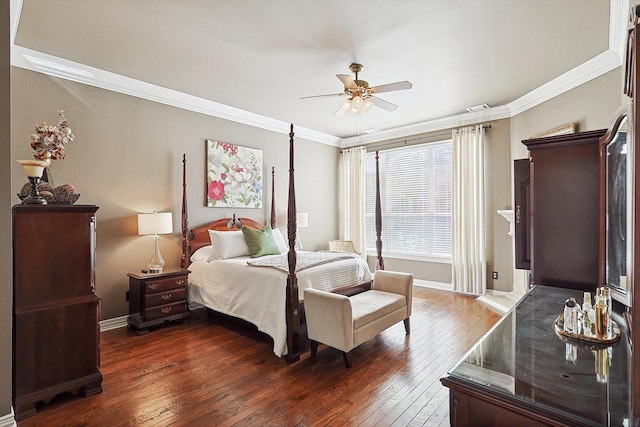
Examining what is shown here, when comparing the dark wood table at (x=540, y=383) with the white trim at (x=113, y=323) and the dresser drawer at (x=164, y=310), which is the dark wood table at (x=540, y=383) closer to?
the dresser drawer at (x=164, y=310)

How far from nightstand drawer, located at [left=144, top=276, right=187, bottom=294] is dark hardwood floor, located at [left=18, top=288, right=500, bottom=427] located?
1.52ft

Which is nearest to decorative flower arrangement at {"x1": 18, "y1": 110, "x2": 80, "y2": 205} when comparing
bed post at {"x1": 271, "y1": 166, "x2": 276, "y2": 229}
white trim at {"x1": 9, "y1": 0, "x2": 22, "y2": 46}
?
white trim at {"x1": 9, "y1": 0, "x2": 22, "y2": 46}

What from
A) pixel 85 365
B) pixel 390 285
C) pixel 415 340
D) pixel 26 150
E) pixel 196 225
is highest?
pixel 26 150

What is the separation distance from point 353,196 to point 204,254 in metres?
3.36

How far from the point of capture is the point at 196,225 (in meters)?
4.42

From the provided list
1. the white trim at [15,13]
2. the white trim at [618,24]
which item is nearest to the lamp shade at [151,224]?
the white trim at [15,13]

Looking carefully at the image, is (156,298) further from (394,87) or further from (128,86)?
(394,87)

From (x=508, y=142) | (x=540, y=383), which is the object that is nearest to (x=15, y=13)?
(x=540, y=383)

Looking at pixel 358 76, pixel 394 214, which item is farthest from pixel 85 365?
pixel 394 214

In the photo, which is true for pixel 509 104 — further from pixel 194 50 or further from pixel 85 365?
pixel 85 365

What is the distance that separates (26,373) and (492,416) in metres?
2.75

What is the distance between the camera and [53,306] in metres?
2.23

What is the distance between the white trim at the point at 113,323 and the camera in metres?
3.58

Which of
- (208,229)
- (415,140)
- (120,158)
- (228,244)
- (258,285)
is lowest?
(258,285)
